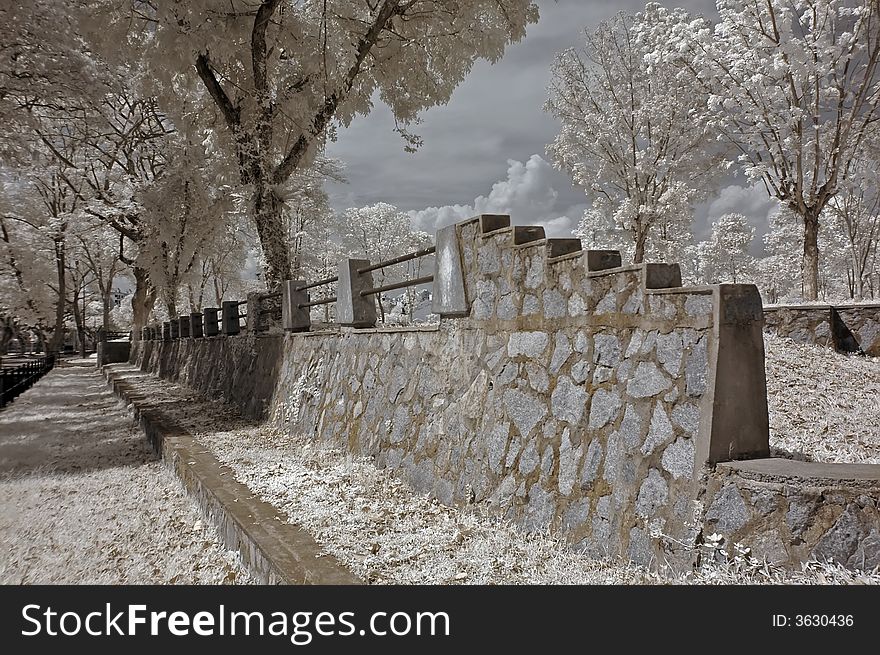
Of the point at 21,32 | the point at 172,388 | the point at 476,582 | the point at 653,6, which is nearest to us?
the point at 476,582

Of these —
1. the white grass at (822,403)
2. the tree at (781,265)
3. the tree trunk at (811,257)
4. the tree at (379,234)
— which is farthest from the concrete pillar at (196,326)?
the tree at (781,265)

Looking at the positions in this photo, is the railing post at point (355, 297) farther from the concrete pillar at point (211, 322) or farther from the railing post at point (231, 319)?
the concrete pillar at point (211, 322)

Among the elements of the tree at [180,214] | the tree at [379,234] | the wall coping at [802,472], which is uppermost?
the tree at [379,234]

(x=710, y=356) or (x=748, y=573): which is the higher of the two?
(x=710, y=356)

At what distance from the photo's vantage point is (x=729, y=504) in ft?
9.12

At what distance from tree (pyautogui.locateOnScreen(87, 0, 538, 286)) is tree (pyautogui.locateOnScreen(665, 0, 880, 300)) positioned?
179 inches

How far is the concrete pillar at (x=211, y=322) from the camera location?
1412 centimetres

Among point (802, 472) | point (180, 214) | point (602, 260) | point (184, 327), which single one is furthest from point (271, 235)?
point (802, 472)

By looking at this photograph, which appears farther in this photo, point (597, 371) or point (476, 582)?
point (597, 371)

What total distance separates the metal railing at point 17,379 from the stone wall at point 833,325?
15939mm

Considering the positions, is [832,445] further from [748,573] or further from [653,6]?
[653,6]

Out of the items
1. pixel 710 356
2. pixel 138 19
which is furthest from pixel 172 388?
pixel 710 356

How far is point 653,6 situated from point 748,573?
62.6 ft

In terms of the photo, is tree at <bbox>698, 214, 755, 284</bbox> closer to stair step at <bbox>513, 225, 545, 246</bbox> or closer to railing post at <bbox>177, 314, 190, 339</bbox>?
railing post at <bbox>177, 314, 190, 339</bbox>
